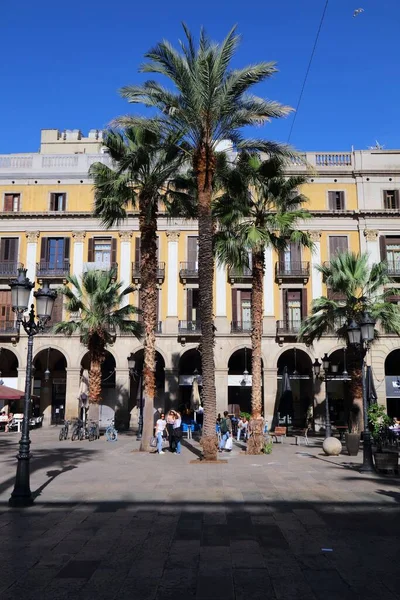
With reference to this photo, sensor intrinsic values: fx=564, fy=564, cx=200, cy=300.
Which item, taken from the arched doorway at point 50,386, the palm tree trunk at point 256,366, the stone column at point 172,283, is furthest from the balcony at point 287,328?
the arched doorway at point 50,386

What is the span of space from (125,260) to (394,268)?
54.7 feet

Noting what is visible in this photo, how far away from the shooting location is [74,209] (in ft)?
118

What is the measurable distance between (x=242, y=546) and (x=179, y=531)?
1191 millimetres

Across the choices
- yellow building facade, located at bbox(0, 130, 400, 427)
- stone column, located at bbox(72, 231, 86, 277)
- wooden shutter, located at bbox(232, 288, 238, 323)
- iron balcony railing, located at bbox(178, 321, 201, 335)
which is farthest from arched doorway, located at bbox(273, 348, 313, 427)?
stone column, located at bbox(72, 231, 86, 277)

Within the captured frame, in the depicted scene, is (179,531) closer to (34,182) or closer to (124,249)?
(124,249)

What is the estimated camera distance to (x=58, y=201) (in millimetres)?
36500

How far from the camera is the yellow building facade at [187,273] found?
3431cm

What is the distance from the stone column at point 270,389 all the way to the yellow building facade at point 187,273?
0.20ft

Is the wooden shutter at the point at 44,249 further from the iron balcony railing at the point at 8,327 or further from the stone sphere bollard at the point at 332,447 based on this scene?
the stone sphere bollard at the point at 332,447

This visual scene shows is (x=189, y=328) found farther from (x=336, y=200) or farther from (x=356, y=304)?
(x=356, y=304)

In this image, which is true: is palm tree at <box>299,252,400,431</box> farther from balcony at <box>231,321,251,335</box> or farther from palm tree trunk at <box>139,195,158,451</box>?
balcony at <box>231,321,251,335</box>

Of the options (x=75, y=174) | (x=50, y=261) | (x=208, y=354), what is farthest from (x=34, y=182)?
(x=208, y=354)

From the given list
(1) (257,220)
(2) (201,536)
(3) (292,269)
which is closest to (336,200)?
(3) (292,269)

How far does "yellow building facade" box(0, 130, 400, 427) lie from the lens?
34312mm
